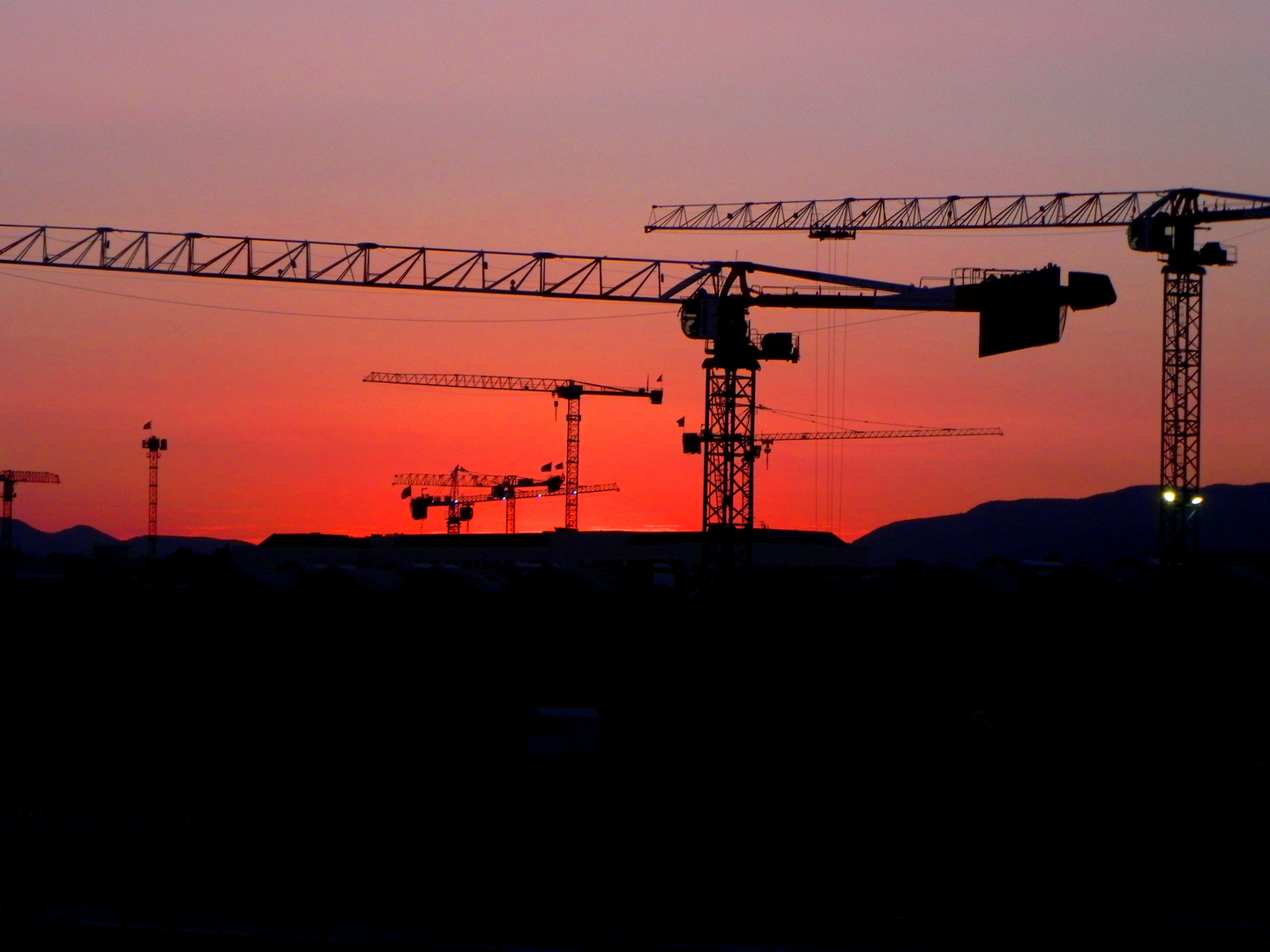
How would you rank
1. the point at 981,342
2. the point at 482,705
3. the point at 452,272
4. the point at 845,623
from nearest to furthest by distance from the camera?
1. the point at 482,705
2. the point at 845,623
3. the point at 981,342
4. the point at 452,272

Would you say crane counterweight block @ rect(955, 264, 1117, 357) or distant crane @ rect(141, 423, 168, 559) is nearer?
crane counterweight block @ rect(955, 264, 1117, 357)

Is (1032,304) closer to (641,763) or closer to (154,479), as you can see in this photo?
(641,763)

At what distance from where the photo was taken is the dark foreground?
75.2ft

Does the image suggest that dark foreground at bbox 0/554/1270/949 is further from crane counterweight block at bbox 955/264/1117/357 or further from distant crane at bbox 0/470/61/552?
distant crane at bbox 0/470/61/552

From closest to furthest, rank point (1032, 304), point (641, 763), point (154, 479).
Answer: point (641, 763)
point (1032, 304)
point (154, 479)

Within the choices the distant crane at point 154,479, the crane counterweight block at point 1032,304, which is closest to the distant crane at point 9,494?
the distant crane at point 154,479

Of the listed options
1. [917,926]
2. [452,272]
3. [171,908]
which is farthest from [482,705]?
[452,272]

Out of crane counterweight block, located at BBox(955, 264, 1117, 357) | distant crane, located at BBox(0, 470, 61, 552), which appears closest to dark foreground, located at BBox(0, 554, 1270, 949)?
crane counterweight block, located at BBox(955, 264, 1117, 357)

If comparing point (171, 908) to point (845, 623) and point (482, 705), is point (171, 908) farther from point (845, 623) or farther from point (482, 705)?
point (845, 623)

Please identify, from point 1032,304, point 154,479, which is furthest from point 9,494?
point 1032,304

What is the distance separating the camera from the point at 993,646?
3403cm

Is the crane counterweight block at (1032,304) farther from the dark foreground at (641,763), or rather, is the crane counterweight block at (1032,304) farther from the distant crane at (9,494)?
the distant crane at (9,494)

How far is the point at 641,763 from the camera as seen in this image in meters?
28.8

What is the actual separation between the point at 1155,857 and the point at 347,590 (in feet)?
71.4
